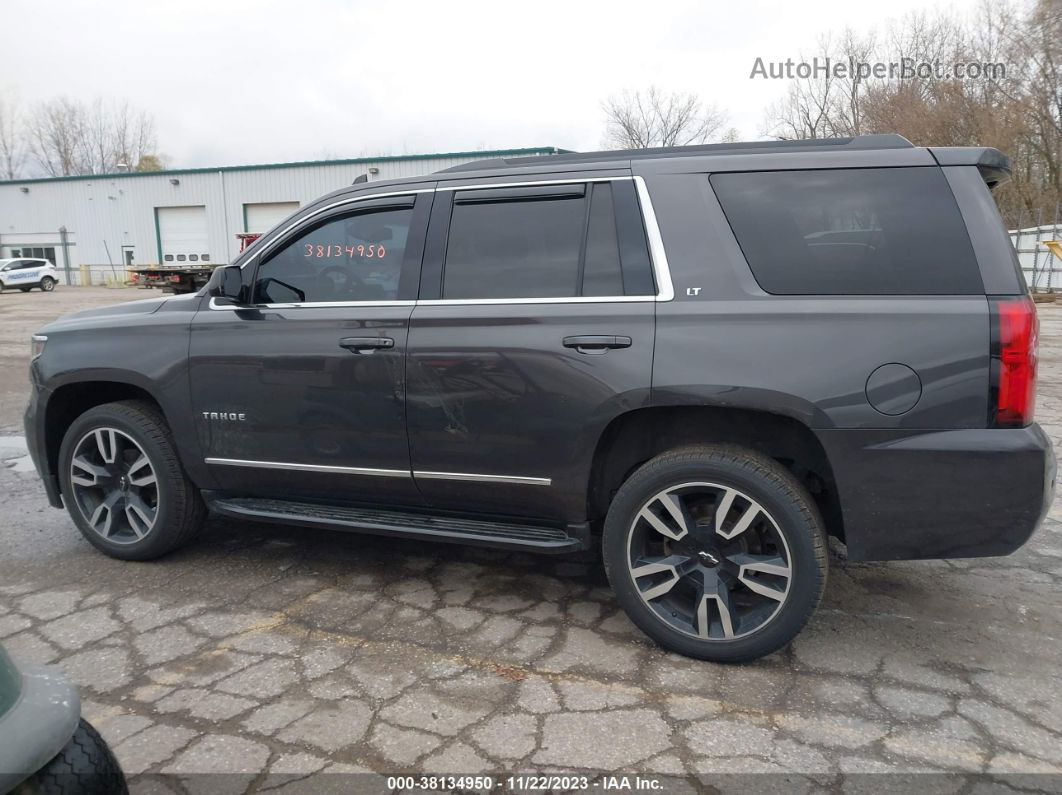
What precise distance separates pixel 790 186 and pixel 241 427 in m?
2.65

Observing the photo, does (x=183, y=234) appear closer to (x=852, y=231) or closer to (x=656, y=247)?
(x=656, y=247)

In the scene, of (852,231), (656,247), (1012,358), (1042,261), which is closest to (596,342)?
(656,247)

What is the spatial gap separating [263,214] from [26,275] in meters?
10.4

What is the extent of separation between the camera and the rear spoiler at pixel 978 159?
2877 millimetres

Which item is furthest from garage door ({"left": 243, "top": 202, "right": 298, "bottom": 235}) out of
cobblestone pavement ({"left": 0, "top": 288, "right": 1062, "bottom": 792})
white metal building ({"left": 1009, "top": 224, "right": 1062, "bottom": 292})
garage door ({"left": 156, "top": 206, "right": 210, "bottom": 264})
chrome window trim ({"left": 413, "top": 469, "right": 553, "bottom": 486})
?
chrome window trim ({"left": 413, "top": 469, "right": 553, "bottom": 486})

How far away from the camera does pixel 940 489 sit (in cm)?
282

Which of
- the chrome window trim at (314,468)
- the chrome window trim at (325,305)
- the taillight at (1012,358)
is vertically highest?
the chrome window trim at (325,305)

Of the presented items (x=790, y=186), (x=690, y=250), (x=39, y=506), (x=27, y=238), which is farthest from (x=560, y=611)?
(x=27, y=238)

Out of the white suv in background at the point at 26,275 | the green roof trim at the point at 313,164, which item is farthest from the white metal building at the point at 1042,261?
the white suv in background at the point at 26,275

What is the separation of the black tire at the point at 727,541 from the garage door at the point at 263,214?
37.5 m

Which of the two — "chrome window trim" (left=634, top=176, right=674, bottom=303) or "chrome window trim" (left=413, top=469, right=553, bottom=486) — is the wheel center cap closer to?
"chrome window trim" (left=413, top=469, right=553, bottom=486)

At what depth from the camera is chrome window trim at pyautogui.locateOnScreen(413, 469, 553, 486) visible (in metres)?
3.32

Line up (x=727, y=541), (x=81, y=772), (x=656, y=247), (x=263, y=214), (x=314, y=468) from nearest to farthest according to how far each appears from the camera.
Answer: (x=81, y=772) < (x=727, y=541) < (x=656, y=247) < (x=314, y=468) < (x=263, y=214)

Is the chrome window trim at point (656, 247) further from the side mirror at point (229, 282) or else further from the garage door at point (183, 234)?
the garage door at point (183, 234)
